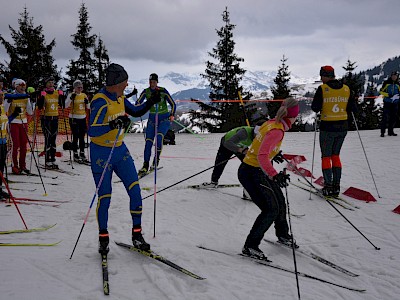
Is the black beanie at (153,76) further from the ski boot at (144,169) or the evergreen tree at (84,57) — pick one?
the evergreen tree at (84,57)

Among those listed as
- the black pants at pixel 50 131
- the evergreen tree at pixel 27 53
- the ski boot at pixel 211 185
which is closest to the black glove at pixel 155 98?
the ski boot at pixel 211 185

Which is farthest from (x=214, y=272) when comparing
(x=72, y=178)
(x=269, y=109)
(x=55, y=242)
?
(x=269, y=109)

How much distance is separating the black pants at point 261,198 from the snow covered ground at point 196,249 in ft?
1.17

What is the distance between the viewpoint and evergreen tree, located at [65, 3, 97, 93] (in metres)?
31.1

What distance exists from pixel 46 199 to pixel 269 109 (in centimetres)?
2776

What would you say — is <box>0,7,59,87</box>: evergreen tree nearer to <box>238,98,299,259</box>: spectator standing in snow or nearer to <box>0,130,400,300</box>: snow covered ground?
<box>0,130,400,300</box>: snow covered ground

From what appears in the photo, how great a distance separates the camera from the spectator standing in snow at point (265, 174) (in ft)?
12.7

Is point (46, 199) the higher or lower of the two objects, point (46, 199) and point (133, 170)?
the lower

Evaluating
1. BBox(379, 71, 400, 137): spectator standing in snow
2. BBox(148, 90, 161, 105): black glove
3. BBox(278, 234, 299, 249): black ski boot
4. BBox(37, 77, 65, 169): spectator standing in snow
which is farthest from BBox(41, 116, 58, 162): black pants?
BBox(379, 71, 400, 137): spectator standing in snow

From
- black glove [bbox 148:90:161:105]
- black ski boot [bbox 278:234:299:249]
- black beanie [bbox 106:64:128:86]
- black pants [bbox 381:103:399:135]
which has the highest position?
black pants [bbox 381:103:399:135]

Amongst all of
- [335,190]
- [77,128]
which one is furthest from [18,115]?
[335,190]

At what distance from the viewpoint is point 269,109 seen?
1276 inches

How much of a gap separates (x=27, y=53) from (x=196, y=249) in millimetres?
26698

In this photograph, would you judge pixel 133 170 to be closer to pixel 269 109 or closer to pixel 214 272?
pixel 214 272
